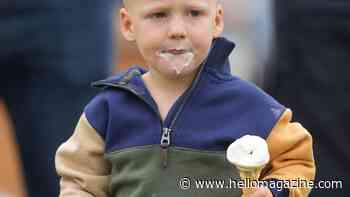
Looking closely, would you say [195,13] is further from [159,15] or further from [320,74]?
[320,74]

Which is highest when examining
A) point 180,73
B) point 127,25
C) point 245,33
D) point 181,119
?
point 127,25

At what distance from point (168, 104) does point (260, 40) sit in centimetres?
303

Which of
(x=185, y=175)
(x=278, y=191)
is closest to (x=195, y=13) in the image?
(x=185, y=175)

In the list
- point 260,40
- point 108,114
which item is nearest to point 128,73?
point 108,114

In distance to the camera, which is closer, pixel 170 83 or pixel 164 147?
pixel 164 147

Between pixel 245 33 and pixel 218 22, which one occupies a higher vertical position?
pixel 218 22

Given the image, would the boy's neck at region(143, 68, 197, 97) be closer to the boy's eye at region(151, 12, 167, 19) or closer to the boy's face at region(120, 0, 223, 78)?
the boy's face at region(120, 0, 223, 78)

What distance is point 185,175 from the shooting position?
3.88m

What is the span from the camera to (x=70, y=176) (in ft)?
13.4

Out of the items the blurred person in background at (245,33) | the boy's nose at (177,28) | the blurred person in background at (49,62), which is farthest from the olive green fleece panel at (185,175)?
the blurred person in background at (245,33)

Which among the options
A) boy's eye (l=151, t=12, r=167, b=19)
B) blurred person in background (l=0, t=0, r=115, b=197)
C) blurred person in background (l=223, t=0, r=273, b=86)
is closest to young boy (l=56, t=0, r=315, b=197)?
boy's eye (l=151, t=12, r=167, b=19)

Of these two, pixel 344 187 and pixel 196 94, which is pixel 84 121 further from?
pixel 344 187

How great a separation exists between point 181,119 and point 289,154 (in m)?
0.35

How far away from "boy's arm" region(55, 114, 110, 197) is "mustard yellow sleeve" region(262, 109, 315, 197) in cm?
54
